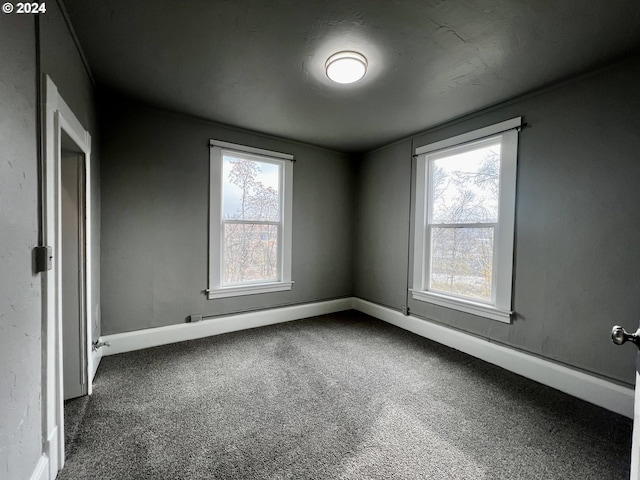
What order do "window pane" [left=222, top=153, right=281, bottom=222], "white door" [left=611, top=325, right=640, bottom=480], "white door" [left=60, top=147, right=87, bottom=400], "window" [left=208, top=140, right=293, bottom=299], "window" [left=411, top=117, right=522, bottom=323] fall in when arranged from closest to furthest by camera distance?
1. "white door" [left=611, top=325, right=640, bottom=480]
2. "white door" [left=60, top=147, right=87, bottom=400]
3. "window" [left=411, top=117, right=522, bottom=323]
4. "window" [left=208, top=140, right=293, bottom=299]
5. "window pane" [left=222, top=153, right=281, bottom=222]

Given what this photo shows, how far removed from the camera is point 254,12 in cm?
162

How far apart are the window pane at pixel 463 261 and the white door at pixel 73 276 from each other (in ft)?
11.0

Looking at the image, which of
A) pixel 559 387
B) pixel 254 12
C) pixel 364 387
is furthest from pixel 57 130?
pixel 559 387

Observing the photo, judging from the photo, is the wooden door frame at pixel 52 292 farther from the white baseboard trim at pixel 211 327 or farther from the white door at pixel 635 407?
the white door at pixel 635 407

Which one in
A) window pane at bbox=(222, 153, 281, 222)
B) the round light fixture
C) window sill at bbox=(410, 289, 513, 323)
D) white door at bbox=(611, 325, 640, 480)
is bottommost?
window sill at bbox=(410, 289, 513, 323)

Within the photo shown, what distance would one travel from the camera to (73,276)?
1.98 meters

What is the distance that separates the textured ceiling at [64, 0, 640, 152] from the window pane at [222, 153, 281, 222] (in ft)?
2.50

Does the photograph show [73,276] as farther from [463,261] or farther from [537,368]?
[537,368]

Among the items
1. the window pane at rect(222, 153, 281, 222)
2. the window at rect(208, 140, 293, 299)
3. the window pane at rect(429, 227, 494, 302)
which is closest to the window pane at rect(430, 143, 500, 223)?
the window pane at rect(429, 227, 494, 302)

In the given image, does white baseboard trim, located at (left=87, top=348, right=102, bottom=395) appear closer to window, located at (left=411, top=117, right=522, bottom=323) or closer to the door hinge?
the door hinge

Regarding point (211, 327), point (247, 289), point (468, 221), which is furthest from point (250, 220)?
point (468, 221)

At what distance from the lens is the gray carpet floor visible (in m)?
1.45

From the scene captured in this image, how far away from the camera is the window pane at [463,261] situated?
9.21ft

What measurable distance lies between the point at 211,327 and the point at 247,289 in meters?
0.59
